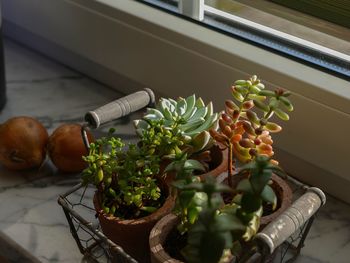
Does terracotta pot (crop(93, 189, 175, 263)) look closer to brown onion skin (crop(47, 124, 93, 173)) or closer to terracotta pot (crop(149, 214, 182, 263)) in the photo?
terracotta pot (crop(149, 214, 182, 263))

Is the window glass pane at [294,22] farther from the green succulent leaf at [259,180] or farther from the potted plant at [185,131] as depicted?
the green succulent leaf at [259,180]

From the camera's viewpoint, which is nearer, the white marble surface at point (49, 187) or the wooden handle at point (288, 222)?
the wooden handle at point (288, 222)

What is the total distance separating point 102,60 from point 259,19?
259mm

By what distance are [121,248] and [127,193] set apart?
0.05 metres

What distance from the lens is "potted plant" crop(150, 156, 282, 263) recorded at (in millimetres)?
477

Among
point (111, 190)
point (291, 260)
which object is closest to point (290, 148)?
point (291, 260)

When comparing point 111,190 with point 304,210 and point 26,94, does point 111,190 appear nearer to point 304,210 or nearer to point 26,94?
point 304,210

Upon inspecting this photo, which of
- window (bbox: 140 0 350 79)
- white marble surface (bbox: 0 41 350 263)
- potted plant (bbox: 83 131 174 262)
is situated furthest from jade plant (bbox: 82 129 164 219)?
window (bbox: 140 0 350 79)

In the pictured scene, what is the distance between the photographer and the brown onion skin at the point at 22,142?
790mm

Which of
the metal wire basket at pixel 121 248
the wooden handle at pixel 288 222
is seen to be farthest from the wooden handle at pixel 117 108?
A: the wooden handle at pixel 288 222

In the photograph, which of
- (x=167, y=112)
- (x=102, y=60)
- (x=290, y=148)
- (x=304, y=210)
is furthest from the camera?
(x=102, y=60)

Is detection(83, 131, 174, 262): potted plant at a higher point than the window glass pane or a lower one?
lower

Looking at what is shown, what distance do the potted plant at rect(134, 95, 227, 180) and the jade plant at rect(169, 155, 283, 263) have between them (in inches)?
3.4

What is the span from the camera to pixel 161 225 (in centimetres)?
61
